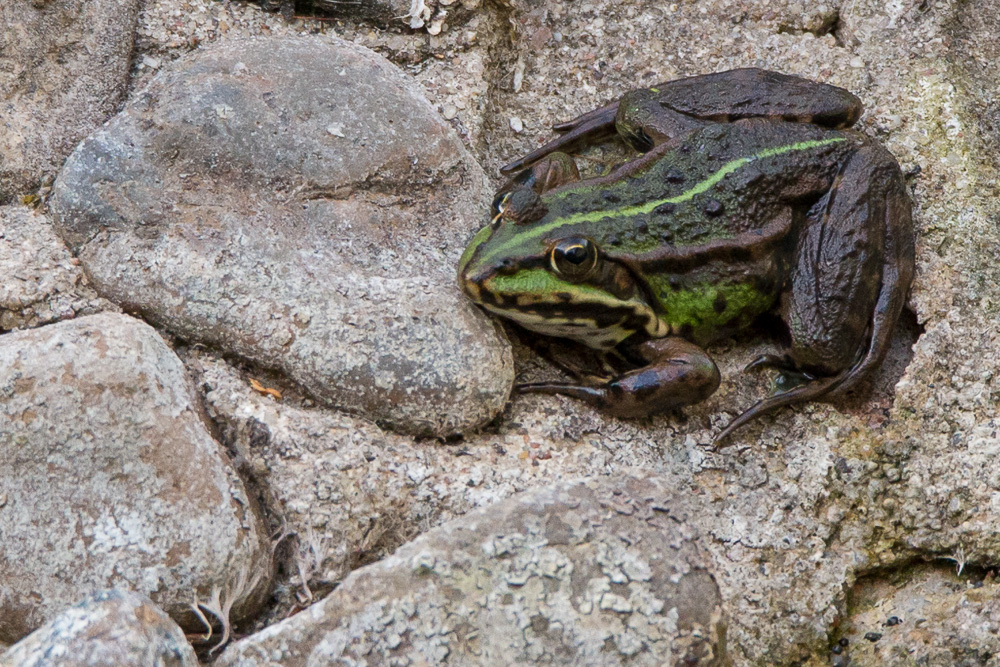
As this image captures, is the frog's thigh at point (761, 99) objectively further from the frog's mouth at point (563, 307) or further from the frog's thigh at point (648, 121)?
the frog's mouth at point (563, 307)

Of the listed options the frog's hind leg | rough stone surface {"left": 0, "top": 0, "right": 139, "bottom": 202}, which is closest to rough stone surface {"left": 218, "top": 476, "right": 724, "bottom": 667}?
the frog's hind leg

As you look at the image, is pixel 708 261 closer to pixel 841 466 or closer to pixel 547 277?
pixel 547 277

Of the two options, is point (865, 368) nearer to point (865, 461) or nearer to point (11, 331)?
point (865, 461)

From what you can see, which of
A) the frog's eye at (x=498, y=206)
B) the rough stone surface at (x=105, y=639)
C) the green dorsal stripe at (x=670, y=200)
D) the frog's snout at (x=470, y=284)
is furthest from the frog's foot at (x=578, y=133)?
A: the rough stone surface at (x=105, y=639)

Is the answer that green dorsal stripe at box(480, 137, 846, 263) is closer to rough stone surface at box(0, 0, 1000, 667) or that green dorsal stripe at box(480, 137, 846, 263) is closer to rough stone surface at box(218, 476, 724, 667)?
rough stone surface at box(0, 0, 1000, 667)

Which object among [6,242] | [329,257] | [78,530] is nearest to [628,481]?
[329,257]
